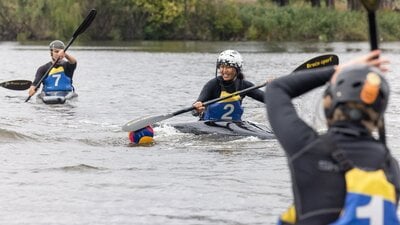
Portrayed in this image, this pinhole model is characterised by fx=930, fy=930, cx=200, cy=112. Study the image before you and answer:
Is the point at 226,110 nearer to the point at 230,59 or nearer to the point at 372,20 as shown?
the point at 230,59

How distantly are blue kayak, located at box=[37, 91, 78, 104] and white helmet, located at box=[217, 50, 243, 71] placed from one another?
22.7ft

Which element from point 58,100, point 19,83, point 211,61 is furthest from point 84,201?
point 211,61

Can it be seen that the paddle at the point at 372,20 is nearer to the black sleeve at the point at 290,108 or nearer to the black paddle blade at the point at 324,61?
the black sleeve at the point at 290,108

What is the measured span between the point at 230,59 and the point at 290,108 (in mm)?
8667

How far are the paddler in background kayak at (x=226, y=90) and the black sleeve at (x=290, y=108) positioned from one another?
846 cm

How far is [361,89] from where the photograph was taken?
3.50 meters

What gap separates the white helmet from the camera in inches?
489

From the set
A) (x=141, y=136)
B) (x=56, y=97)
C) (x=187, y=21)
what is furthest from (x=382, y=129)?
(x=187, y=21)

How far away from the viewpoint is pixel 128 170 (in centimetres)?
1005

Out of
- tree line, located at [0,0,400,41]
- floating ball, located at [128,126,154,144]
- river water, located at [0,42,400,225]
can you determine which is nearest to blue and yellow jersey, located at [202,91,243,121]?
river water, located at [0,42,400,225]

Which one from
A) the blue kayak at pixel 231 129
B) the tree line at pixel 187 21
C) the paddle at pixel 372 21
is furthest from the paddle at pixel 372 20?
the tree line at pixel 187 21

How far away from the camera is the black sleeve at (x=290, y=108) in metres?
3.70

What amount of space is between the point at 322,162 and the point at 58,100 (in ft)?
51.3

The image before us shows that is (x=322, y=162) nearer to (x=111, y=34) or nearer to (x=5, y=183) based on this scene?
(x=5, y=183)
